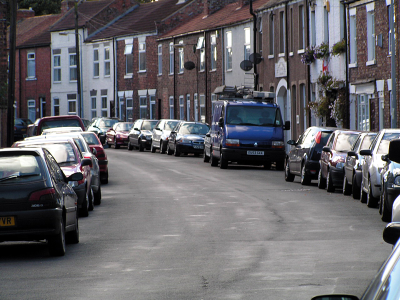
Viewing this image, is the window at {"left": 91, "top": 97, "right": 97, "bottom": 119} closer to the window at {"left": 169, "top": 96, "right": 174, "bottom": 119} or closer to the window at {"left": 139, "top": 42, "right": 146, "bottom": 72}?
the window at {"left": 139, "top": 42, "right": 146, "bottom": 72}

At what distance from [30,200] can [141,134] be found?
35.6 metres

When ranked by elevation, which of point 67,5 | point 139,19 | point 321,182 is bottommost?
point 321,182

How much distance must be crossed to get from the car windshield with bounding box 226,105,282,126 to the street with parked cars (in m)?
6.26

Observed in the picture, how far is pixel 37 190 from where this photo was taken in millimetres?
10352

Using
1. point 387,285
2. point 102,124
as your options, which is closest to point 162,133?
point 102,124

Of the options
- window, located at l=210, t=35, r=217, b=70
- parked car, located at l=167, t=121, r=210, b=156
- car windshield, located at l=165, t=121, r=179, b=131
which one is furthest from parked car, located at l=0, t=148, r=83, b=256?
window, located at l=210, t=35, r=217, b=70

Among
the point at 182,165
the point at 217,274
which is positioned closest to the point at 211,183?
the point at 182,165

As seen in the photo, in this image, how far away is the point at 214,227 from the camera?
43.8 ft

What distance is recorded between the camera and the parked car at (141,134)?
45.7m

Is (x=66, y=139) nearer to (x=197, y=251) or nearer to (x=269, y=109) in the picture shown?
(x=197, y=251)

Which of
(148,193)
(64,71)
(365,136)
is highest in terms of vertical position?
(64,71)

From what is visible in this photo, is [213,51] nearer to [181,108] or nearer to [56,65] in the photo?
[181,108]

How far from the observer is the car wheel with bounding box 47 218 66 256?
10.5 meters

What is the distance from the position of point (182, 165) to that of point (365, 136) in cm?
1383
